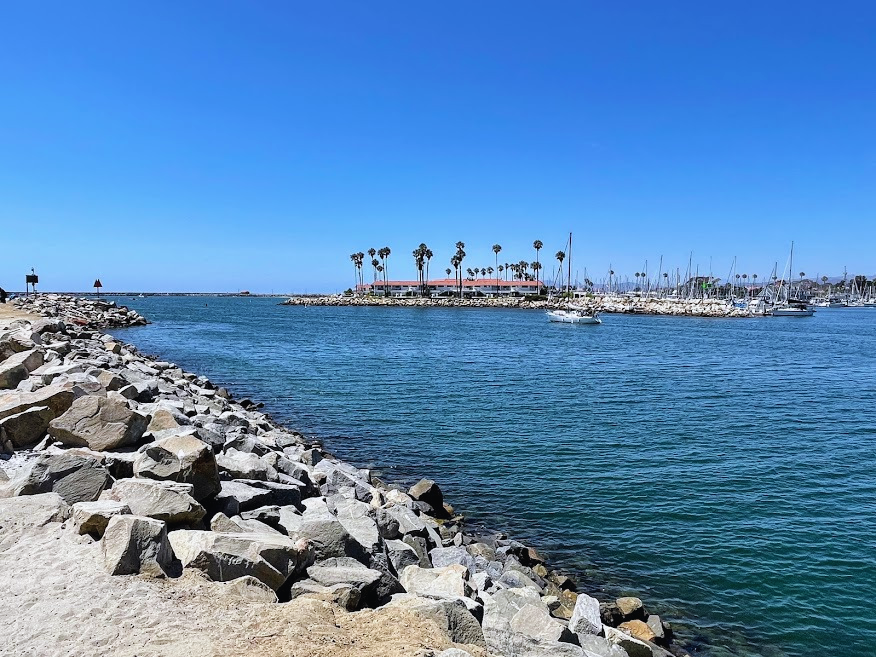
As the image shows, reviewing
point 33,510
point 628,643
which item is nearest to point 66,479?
point 33,510

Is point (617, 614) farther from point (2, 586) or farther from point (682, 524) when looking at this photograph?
point (2, 586)

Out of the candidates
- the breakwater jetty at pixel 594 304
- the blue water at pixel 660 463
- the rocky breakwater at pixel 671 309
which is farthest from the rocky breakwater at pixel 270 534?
the rocky breakwater at pixel 671 309

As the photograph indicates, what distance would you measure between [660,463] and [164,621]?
1455cm

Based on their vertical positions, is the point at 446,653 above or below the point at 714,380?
above

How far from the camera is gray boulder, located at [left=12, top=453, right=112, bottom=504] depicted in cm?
745

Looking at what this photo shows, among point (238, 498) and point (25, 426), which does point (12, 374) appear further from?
point (238, 498)

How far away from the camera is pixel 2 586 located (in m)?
5.76

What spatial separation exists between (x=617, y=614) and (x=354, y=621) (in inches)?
208

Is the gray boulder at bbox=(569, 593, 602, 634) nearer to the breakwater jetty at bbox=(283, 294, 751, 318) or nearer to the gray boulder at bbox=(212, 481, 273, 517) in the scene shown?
the gray boulder at bbox=(212, 481, 273, 517)

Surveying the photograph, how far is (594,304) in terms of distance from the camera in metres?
132

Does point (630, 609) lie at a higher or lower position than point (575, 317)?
lower

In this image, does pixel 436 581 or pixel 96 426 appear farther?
pixel 96 426

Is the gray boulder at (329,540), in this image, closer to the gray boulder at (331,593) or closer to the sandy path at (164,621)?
the gray boulder at (331,593)

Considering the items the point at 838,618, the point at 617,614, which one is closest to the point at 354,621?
the point at 617,614
